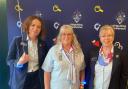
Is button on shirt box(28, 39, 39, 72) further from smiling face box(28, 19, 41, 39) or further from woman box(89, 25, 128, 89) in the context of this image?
woman box(89, 25, 128, 89)

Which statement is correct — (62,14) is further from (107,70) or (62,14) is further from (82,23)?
(107,70)

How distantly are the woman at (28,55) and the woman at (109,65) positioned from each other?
622 millimetres

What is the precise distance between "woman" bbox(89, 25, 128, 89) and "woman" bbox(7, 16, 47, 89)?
0.62m

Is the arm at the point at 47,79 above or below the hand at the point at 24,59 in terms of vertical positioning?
below

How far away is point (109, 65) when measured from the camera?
255 cm

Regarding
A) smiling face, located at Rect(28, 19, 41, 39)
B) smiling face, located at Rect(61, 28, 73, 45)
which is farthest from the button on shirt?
smiling face, located at Rect(61, 28, 73, 45)

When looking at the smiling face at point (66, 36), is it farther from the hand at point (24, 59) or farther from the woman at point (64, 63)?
the hand at point (24, 59)

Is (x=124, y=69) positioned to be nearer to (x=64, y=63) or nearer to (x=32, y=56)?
(x=64, y=63)

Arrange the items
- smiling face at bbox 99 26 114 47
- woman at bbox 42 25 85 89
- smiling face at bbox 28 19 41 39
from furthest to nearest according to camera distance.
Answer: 1. smiling face at bbox 28 19 41 39
2. woman at bbox 42 25 85 89
3. smiling face at bbox 99 26 114 47

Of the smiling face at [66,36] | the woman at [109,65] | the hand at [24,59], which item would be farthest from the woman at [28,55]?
the woman at [109,65]

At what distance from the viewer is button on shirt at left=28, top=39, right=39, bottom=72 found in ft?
9.21

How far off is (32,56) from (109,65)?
0.83m

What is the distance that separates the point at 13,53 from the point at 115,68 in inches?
42.7

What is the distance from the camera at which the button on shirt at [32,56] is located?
281cm
